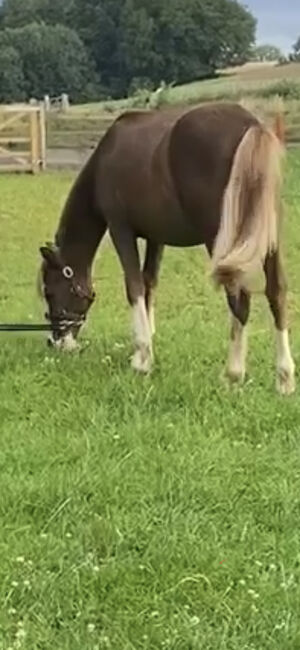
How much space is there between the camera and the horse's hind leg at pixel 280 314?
5.21 meters

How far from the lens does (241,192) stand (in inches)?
195

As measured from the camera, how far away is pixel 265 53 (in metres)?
56.4

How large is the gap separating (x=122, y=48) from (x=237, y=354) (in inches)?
1821

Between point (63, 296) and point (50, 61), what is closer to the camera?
point (63, 296)

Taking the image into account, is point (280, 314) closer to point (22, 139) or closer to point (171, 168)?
point (171, 168)

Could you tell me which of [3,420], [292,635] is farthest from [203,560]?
[3,420]

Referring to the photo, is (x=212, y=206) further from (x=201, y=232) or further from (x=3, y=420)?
(x=3, y=420)

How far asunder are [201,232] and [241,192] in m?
0.45

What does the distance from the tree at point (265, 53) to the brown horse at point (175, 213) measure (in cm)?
4885

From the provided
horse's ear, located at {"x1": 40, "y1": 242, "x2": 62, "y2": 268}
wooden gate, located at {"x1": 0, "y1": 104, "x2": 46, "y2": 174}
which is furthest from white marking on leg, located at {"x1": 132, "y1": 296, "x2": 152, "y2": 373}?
wooden gate, located at {"x1": 0, "y1": 104, "x2": 46, "y2": 174}

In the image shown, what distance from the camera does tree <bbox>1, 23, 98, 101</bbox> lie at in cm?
4784

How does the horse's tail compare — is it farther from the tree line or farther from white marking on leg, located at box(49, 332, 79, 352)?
the tree line

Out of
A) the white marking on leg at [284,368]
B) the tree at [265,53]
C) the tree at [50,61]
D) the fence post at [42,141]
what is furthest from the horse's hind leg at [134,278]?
the tree at [265,53]

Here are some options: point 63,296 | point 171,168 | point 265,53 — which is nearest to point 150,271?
point 63,296
